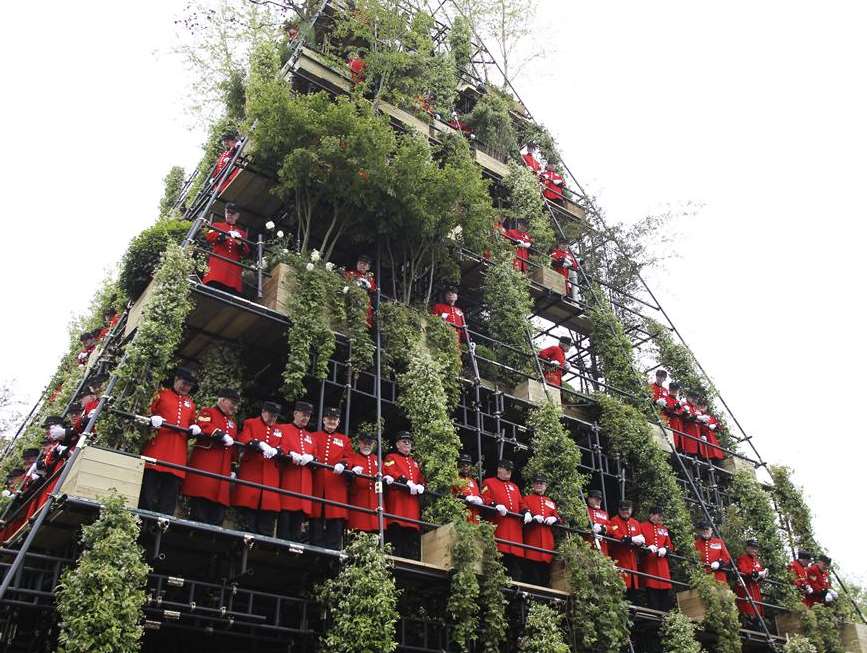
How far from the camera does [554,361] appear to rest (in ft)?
54.0

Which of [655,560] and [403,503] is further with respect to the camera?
[655,560]

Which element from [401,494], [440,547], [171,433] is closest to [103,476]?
[171,433]

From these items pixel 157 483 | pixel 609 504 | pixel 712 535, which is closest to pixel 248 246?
pixel 157 483

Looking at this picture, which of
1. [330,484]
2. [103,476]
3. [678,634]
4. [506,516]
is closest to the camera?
[103,476]

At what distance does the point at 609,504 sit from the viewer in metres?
16.6

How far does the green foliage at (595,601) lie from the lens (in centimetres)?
1149

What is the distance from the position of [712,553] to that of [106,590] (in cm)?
1061

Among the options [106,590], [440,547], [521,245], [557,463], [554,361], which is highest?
[521,245]

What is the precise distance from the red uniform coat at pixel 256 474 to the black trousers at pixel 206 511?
0.21 meters

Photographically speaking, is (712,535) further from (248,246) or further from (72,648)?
(72,648)

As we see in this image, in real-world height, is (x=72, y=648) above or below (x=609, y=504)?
below

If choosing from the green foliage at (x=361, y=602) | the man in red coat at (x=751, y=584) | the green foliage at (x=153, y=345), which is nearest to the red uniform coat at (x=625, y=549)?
the man in red coat at (x=751, y=584)

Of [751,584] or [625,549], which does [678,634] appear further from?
[751,584]

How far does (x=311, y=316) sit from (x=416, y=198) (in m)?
3.21
